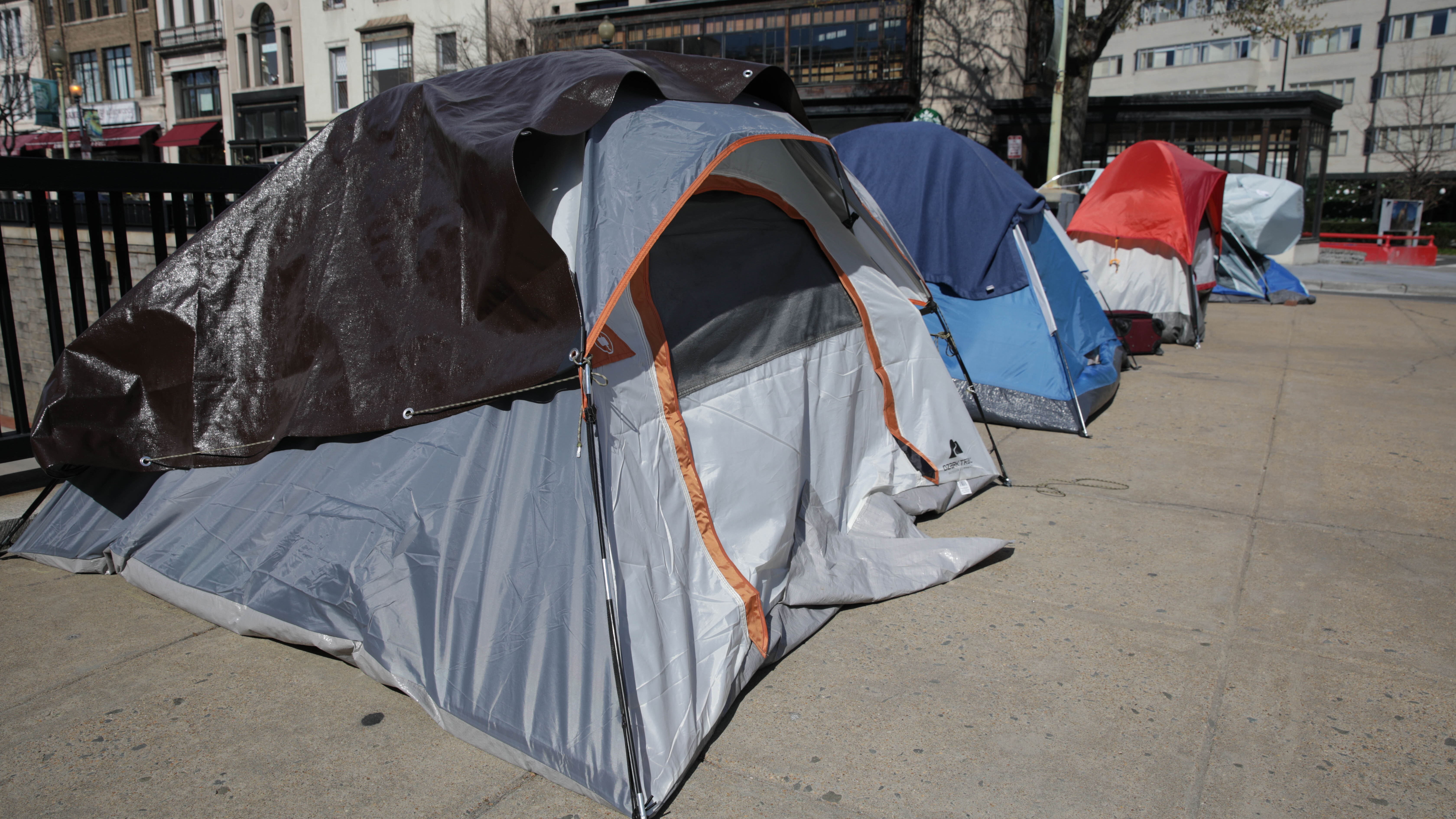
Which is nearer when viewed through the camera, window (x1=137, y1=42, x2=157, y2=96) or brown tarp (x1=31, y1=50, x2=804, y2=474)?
brown tarp (x1=31, y1=50, x2=804, y2=474)

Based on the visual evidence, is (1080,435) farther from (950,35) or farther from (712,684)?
(950,35)

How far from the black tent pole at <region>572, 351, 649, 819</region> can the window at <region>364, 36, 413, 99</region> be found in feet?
105

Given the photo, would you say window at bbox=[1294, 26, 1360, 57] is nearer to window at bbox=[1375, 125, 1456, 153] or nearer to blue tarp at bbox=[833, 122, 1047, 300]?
window at bbox=[1375, 125, 1456, 153]

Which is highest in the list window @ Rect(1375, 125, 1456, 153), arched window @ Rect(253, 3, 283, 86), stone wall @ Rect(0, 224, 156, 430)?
arched window @ Rect(253, 3, 283, 86)

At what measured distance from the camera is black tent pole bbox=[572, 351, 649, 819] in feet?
7.74

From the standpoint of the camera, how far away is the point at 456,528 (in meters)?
2.96

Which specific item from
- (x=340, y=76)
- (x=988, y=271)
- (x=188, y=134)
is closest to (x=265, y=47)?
(x=340, y=76)

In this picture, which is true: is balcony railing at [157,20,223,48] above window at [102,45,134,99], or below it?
above

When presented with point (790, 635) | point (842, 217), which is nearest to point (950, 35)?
point (842, 217)

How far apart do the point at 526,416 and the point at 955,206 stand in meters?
4.16

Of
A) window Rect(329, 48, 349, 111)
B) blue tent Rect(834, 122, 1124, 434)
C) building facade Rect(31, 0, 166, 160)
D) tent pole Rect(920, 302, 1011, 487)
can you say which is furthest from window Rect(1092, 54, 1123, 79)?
tent pole Rect(920, 302, 1011, 487)

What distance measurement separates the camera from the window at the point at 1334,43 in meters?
41.8

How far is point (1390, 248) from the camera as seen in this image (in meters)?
22.0

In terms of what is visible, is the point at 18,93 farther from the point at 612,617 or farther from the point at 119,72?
the point at 612,617
